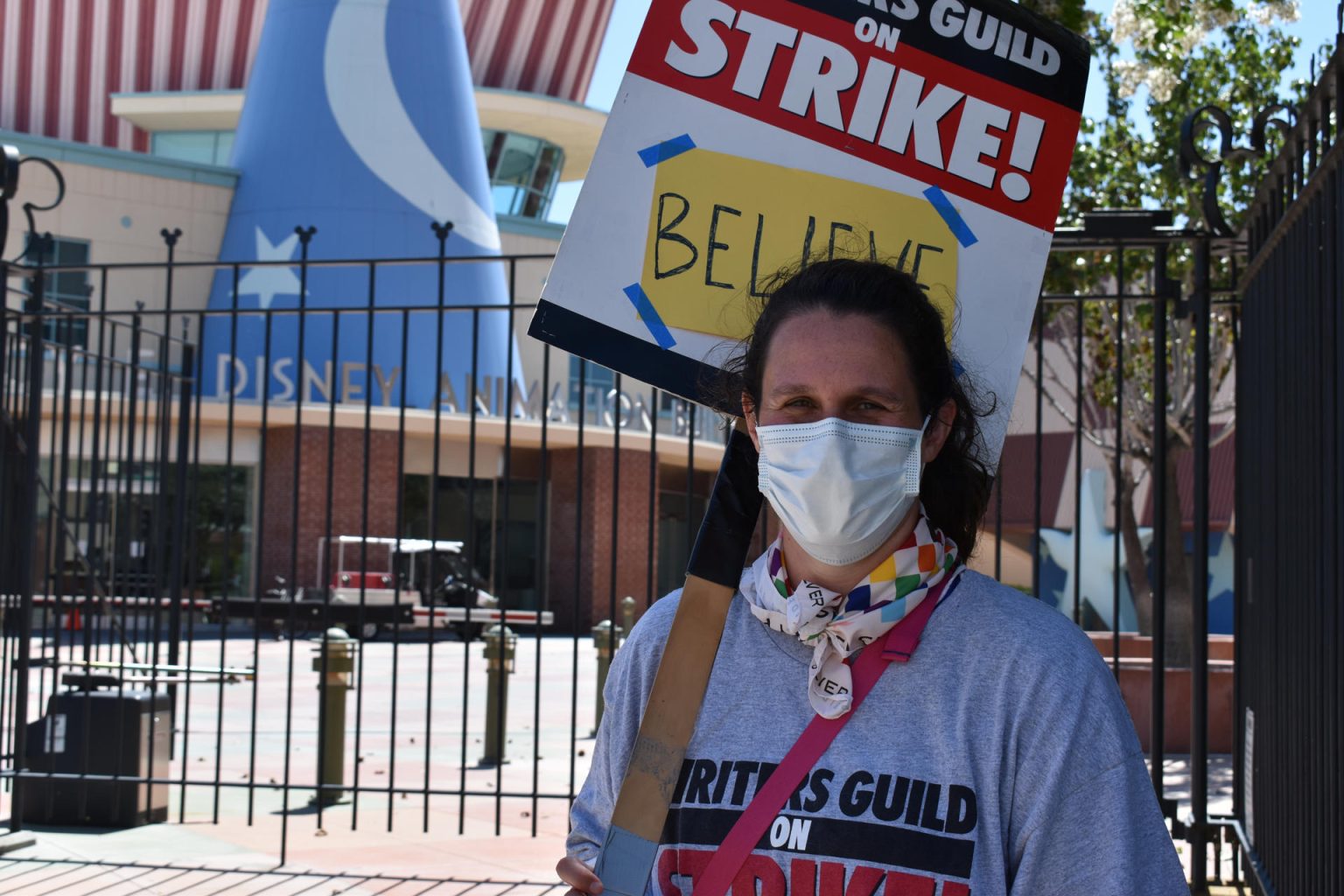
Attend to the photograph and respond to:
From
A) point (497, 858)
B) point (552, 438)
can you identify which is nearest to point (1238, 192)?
point (497, 858)

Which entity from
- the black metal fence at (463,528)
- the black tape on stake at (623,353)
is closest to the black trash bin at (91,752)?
the black metal fence at (463,528)

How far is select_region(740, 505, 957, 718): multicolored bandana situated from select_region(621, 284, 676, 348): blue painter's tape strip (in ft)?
2.46

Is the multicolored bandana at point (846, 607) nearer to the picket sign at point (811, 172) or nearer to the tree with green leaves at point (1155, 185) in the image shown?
the picket sign at point (811, 172)

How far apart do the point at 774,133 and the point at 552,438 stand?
26.3 meters

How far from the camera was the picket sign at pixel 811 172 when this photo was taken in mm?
2672

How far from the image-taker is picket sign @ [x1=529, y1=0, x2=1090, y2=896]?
267 cm

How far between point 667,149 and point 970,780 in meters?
1.45

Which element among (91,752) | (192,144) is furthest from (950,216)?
(192,144)

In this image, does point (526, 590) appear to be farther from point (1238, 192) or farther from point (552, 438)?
point (1238, 192)

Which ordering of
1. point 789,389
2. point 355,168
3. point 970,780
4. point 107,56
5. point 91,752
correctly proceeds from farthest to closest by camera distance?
point 107,56, point 355,168, point 91,752, point 789,389, point 970,780

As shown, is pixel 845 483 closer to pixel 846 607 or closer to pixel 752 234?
pixel 846 607

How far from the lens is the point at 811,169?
2.76m

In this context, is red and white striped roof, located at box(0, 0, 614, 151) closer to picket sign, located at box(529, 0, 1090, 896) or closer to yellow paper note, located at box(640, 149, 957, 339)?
picket sign, located at box(529, 0, 1090, 896)

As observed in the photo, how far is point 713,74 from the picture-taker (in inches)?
111
